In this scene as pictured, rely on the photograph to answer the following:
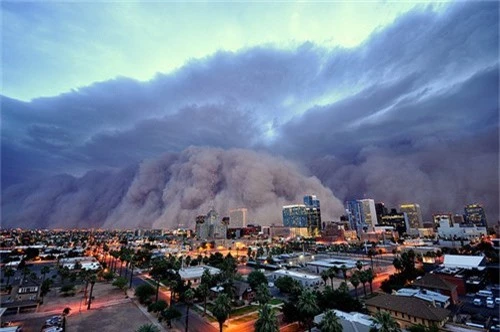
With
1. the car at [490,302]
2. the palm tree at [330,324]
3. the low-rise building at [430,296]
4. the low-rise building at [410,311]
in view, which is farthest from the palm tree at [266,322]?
the car at [490,302]

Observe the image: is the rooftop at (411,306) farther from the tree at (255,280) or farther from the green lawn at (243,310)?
the tree at (255,280)

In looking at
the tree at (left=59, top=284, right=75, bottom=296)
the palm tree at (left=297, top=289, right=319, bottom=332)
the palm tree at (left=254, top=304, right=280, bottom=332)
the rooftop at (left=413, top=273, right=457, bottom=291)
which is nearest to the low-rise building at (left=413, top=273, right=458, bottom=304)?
the rooftop at (left=413, top=273, right=457, bottom=291)

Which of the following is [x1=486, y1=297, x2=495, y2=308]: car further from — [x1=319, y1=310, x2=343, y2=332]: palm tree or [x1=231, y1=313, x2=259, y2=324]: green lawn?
[x1=231, y1=313, x2=259, y2=324]: green lawn

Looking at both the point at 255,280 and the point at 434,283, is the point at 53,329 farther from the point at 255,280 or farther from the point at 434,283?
the point at 434,283

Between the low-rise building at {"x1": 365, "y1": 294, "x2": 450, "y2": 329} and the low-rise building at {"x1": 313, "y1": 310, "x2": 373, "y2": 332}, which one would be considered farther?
the low-rise building at {"x1": 365, "y1": 294, "x2": 450, "y2": 329}

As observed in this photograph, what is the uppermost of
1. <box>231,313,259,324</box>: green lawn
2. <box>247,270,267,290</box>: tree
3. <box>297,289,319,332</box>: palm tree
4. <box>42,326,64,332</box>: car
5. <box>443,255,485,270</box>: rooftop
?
<box>297,289,319,332</box>: palm tree

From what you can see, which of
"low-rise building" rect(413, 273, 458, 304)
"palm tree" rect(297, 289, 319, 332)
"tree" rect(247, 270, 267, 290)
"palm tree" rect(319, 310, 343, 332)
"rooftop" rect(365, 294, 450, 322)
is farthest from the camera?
"tree" rect(247, 270, 267, 290)

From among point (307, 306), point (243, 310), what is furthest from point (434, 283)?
point (243, 310)

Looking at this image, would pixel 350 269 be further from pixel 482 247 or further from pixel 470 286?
pixel 482 247
